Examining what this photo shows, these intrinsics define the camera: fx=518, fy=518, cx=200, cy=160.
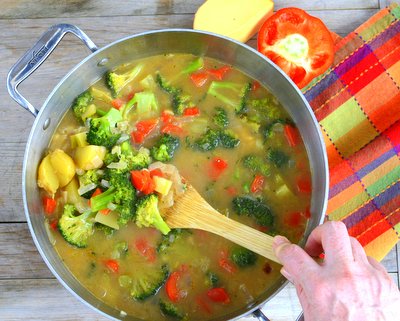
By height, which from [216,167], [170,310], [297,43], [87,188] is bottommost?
[170,310]

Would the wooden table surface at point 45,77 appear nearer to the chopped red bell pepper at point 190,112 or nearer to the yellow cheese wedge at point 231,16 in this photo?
the yellow cheese wedge at point 231,16

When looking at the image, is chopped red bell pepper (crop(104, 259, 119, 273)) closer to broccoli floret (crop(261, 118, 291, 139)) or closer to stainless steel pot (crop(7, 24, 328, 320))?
stainless steel pot (crop(7, 24, 328, 320))

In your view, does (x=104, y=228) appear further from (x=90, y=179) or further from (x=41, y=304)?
(x=41, y=304)

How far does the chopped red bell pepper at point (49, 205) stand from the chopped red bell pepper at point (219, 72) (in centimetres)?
93

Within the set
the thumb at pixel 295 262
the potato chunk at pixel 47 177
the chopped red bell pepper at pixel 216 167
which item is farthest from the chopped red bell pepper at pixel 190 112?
the thumb at pixel 295 262

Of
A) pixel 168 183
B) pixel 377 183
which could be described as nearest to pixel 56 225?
pixel 168 183

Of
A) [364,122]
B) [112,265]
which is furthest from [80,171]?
[364,122]

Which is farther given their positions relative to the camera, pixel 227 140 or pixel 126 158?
pixel 227 140

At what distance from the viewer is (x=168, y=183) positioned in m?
2.22

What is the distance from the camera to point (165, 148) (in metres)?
2.28

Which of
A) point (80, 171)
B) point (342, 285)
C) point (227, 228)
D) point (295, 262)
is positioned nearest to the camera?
point (342, 285)

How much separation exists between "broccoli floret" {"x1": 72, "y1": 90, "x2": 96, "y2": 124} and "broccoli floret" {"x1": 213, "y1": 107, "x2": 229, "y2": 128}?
1.83ft

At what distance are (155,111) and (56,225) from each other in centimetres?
68

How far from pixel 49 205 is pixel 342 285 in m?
1.32
